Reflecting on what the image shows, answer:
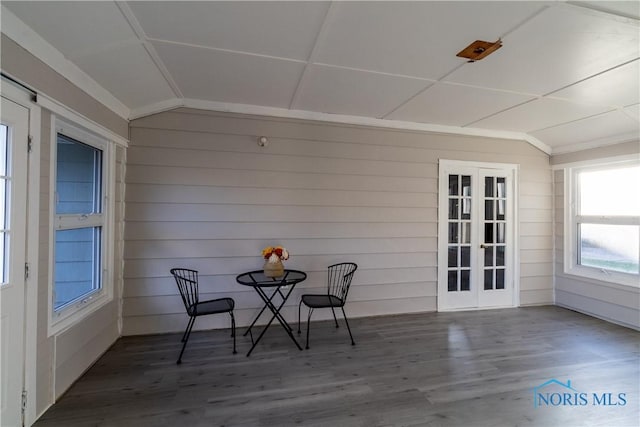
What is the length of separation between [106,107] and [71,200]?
0.94 metres

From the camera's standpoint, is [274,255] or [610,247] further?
[610,247]

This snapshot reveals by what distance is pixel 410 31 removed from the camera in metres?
1.97

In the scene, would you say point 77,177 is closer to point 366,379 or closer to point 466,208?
point 366,379

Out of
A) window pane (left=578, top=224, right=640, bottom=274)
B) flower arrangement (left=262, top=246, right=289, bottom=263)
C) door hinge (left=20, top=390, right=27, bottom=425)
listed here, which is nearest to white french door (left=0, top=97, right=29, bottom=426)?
door hinge (left=20, top=390, right=27, bottom=425)

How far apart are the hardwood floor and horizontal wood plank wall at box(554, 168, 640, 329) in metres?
0.35

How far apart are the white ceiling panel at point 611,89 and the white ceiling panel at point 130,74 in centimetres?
387

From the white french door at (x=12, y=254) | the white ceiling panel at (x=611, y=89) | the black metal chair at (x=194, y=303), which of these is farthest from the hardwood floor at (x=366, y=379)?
the white ceiling panel at (x=611, y=89)

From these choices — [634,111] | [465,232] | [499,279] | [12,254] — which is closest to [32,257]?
[12,254]

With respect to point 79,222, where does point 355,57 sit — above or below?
above

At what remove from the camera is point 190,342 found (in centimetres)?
297

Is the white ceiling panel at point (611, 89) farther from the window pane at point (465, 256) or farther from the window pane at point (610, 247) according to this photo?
the window pane at point (465, 256)

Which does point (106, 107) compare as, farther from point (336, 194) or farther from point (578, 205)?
point (578, 205)

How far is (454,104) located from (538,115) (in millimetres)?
1191

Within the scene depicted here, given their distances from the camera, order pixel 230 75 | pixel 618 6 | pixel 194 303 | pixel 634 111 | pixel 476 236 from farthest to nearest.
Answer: pixel 476 236 < pixel 634 111 < pixel 194 303 < pixel 230 75 < pixel 618 6
